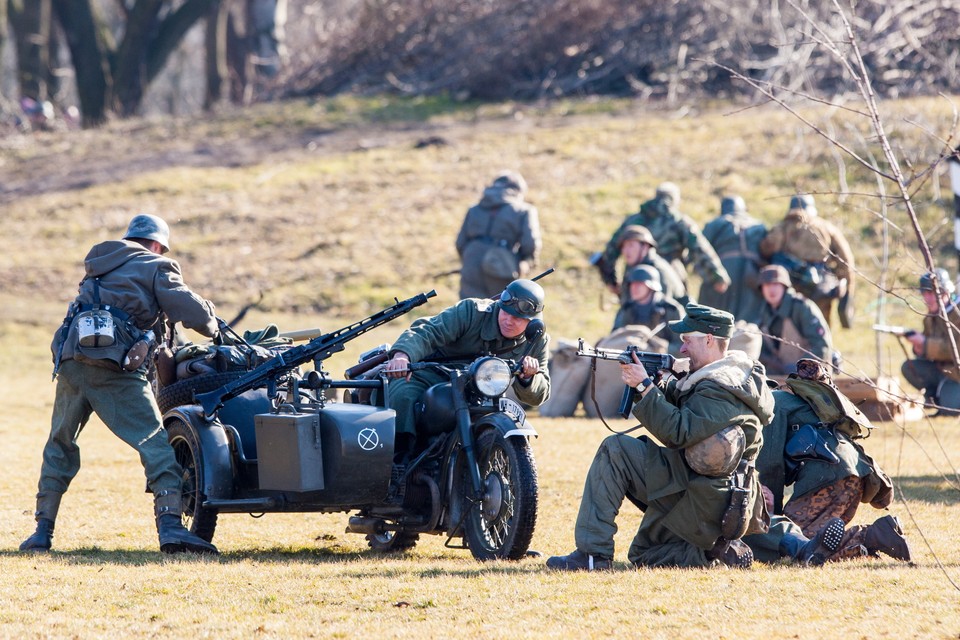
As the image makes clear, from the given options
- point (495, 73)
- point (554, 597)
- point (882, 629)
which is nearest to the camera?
point (882, 629)

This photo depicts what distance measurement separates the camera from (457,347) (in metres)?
8.59

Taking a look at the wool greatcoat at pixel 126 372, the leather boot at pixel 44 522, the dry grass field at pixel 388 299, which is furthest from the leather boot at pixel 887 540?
the leather boot at pixel 44 522

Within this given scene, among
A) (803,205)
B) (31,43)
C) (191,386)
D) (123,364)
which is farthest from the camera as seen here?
(31,43)

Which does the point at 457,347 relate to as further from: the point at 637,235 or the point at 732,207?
the point at 732,207

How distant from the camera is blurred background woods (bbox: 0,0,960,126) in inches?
1178

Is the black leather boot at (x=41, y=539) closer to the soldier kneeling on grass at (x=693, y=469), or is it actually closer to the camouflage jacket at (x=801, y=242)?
the soldier kneeling on grass at (x=693, y=469)

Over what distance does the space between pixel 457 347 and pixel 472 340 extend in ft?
0.34

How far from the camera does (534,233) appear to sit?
15953 mm

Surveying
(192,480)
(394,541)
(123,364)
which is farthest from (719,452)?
(123,364)

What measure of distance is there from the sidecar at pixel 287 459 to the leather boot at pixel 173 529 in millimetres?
167

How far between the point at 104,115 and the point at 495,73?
8687 millimetres

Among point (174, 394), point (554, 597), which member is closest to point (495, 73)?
point (174, 394)

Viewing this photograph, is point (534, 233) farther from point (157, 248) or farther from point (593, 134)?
point (593, 134)

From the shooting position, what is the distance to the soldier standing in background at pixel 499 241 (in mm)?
15844
